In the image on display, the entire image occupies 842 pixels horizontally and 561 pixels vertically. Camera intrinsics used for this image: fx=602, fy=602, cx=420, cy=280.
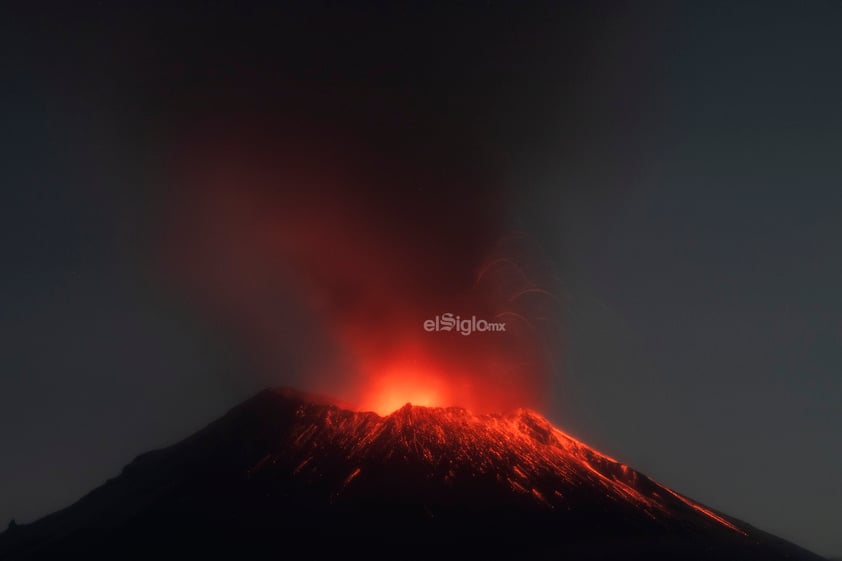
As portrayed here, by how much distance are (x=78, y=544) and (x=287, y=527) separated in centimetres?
1319

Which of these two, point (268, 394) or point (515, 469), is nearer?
point (515, 469)

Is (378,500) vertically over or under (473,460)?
under

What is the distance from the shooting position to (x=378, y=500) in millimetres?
38406

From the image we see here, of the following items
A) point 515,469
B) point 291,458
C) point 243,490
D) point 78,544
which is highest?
point 515,469

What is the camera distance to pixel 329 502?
3838 centimetres

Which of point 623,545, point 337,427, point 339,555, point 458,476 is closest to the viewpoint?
point 339,555

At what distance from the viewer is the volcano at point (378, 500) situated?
34.8 m

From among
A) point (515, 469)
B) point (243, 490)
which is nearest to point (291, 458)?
point (243, 490)

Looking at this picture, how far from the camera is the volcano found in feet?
114

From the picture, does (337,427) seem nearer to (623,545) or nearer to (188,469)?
(188,469)

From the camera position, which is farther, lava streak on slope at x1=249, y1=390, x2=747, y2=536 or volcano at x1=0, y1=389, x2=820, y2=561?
lava streak on slope at x1=249, y1=390, x2=747, y2=536

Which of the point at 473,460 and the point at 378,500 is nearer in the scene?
the point at 378,500

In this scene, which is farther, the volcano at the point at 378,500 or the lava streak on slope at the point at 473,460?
the lava streak on slope at the point at 473,460

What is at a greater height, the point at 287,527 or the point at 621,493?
the point at 621,493
